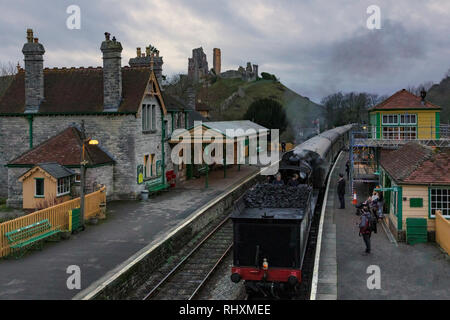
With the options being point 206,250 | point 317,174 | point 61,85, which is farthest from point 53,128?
point 317,174

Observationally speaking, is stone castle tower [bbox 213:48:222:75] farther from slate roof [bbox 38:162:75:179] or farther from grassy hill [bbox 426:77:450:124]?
slate roof [bbox 38:162:75:179]

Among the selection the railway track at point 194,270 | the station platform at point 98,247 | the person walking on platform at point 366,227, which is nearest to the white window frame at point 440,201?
the person walking on platform at point 366,227

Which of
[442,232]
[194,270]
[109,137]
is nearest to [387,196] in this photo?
[442,232]

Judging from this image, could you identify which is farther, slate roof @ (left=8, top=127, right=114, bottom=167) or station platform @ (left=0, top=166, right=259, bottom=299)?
slate roof @ (left=8, top=127, right=114, bottom=167)

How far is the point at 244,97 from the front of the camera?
124m

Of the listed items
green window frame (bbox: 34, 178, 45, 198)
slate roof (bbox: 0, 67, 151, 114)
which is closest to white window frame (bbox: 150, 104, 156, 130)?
slate roof (bbox: 0, 67, 151, 114)

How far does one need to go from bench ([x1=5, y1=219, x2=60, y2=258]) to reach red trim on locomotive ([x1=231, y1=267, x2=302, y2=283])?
279 inches

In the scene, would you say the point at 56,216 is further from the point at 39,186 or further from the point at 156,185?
the point at 156,185

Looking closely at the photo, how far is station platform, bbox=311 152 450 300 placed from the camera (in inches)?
425

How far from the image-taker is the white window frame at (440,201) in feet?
50.0

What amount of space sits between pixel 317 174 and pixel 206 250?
6747 millimetres

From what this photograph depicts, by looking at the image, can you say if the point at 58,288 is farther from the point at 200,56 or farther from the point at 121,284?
the point at 200,56

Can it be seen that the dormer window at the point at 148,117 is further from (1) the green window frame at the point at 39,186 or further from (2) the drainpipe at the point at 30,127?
(1) the green window frame at the point at 39,186

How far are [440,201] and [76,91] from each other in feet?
60.2
